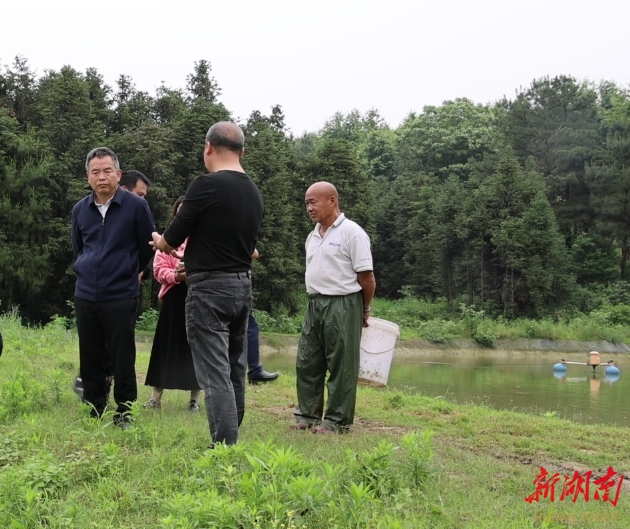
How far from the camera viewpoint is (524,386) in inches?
621

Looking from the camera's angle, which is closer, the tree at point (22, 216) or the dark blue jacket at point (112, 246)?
the dark blue jacket at point (112, 246)

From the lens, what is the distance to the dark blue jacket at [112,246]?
5.20m

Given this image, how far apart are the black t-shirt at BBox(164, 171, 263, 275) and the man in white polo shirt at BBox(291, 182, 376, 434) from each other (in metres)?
1.56

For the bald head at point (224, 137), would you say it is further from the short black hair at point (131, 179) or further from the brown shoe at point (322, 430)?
the brown shoe at point (322, 430)

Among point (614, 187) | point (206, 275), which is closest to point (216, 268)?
point (206, 275)

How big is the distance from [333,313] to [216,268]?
173 centimetres

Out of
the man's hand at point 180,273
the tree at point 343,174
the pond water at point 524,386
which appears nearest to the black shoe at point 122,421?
the man's hand at point 180,273

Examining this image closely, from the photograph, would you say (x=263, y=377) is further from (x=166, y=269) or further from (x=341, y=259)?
(x=341, y=259)

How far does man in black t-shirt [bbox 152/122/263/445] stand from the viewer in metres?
4.35

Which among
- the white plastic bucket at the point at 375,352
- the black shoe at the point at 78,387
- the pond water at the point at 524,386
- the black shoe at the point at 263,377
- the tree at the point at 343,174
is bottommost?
the pond water at the point at 524,386

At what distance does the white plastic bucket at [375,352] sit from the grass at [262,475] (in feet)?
1.63

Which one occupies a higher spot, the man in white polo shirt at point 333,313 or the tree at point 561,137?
the tree at point 561,137

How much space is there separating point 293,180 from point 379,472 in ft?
118

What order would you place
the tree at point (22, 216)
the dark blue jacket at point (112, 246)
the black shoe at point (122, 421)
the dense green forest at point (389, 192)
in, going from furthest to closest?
the dense green forest at point (389, 192) < the tree at point (22, 216) < the dark blue jacket at point (112, 246) < the black shoe at point (122, 421)
